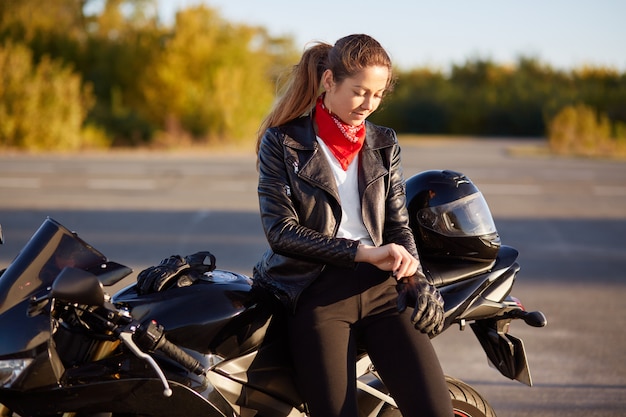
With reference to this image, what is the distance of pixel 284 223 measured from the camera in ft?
8.12

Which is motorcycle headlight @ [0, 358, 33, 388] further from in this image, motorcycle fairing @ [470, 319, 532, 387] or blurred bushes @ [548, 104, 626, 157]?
blurred bushes @ [548, 104, 626, 157]

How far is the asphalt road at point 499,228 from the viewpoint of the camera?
4.86 metres

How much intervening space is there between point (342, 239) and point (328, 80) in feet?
1.82

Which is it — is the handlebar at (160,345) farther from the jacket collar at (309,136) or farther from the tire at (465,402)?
the tire at (465,402)

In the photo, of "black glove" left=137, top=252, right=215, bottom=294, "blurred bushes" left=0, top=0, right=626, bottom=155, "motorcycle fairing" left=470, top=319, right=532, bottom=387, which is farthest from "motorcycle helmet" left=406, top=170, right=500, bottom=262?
"blurred bushes" left=0, top=0, right=626, bottom=155

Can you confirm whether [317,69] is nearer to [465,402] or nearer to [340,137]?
[340,137]

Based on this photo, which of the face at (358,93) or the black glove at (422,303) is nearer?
the black glove at (422,303)

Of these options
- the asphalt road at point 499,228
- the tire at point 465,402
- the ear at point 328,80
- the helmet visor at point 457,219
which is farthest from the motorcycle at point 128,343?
the asphalt road at point 499,228

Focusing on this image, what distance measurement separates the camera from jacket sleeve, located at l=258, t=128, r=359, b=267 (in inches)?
95.4

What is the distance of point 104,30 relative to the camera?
4034cm

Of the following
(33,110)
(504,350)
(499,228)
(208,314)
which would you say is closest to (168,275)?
(208,314)

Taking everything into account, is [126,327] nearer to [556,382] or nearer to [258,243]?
[556,382]

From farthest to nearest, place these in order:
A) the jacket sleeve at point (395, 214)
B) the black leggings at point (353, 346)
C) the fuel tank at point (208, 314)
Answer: the jacket sleeve at point (395, 214)
the black leggings at point (353, 346)
the fuel tank at point (208, 314)

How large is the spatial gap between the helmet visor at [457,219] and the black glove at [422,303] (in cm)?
55
